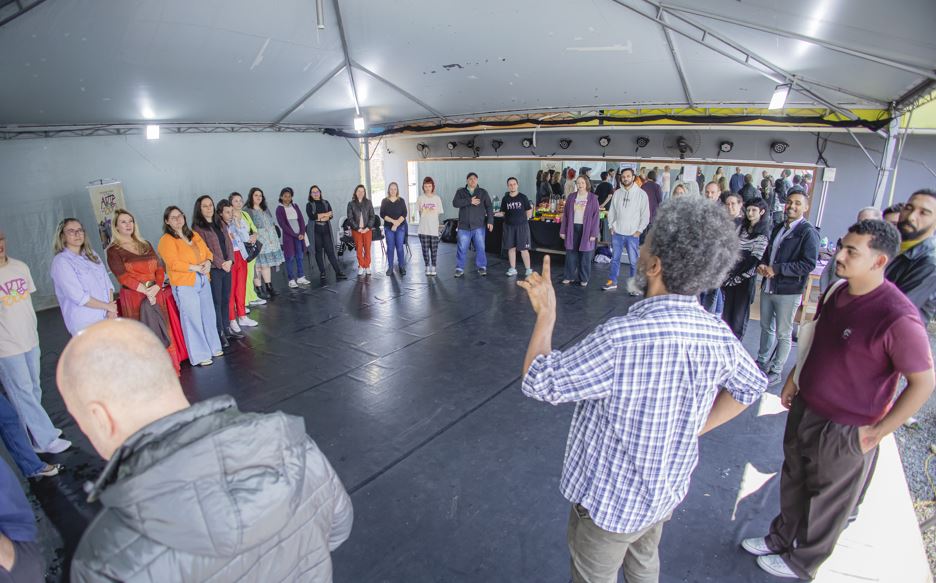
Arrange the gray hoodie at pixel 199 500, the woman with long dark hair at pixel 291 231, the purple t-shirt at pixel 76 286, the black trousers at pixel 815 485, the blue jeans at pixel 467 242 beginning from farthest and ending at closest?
the blue jeans at pixel 467 242, the woman with long dark hair at pixel 291 231, the purple t-shirt at pixel 76 286, the black trousers at pixel 815 485, the gray hoodie at pixel 199 500

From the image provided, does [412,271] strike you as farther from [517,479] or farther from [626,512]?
[626,512]

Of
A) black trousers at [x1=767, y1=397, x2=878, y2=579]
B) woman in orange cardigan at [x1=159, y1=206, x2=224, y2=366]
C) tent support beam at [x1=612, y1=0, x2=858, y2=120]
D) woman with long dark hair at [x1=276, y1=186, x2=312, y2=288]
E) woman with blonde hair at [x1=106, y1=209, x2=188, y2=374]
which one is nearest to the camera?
black trousers at [x1=767, y1=397, x2=878, y2=579]

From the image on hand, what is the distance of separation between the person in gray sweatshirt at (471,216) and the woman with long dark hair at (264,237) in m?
2.77

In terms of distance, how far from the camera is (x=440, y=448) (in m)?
3.26

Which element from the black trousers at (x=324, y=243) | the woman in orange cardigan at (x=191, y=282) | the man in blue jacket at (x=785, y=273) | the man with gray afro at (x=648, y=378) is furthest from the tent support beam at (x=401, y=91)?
the man with gray afro at (x=648, y=378)

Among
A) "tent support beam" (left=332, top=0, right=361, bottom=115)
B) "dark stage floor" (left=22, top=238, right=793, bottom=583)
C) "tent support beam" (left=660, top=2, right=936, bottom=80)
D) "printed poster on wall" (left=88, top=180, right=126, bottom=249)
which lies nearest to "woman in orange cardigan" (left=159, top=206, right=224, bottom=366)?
"dark stage floor" (left=22, top=238, right=793, bottom=583)

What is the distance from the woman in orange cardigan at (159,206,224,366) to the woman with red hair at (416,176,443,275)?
12.4 feet

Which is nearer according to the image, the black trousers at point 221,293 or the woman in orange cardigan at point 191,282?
the woman in orange cardigan at point 191,282

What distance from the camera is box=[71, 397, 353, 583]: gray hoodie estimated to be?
2.84 feet

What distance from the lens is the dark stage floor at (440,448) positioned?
7.80 ft

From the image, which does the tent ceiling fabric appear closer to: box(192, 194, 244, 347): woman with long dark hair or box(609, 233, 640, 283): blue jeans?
box(192, 194, 244, 347): woman with long dark hair

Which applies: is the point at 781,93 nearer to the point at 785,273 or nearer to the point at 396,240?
the point at 785,273

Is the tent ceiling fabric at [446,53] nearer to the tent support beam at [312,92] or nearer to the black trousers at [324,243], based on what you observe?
the tent support beam at [312,92]

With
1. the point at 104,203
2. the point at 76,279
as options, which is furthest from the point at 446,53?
the point at 104,203
